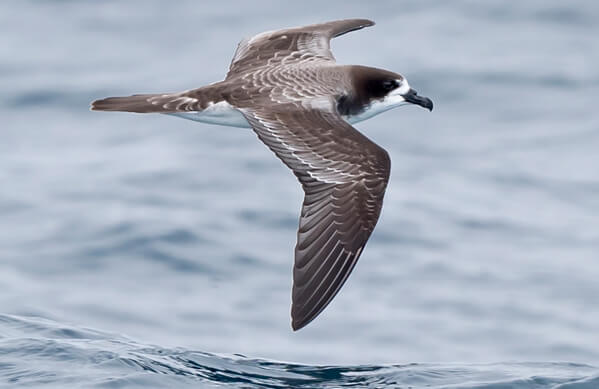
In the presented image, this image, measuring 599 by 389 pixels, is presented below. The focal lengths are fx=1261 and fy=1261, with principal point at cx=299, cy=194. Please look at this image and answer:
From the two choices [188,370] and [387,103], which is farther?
[387,103]

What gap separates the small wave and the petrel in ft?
2.46

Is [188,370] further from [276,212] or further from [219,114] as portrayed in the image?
[276,212]

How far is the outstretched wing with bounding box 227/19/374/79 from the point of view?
879cm

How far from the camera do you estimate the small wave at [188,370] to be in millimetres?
6965

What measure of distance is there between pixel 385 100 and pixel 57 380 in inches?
114

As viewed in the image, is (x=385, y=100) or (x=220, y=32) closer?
(x=385, y=100)

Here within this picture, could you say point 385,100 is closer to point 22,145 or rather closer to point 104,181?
point 104,181

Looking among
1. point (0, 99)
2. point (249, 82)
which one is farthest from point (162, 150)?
point (249, 82)

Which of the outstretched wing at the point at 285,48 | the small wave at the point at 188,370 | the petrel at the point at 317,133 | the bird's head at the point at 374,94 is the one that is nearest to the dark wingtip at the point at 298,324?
the petrel at the point at 317,133

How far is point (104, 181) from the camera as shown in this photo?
10547 millimetres

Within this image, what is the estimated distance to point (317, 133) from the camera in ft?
24.1

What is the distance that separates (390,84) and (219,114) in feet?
3.94

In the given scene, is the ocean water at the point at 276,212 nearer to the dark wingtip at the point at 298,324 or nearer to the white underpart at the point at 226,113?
the dark wingtip at the point at 298,324

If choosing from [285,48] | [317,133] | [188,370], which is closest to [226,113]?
[317,133]
